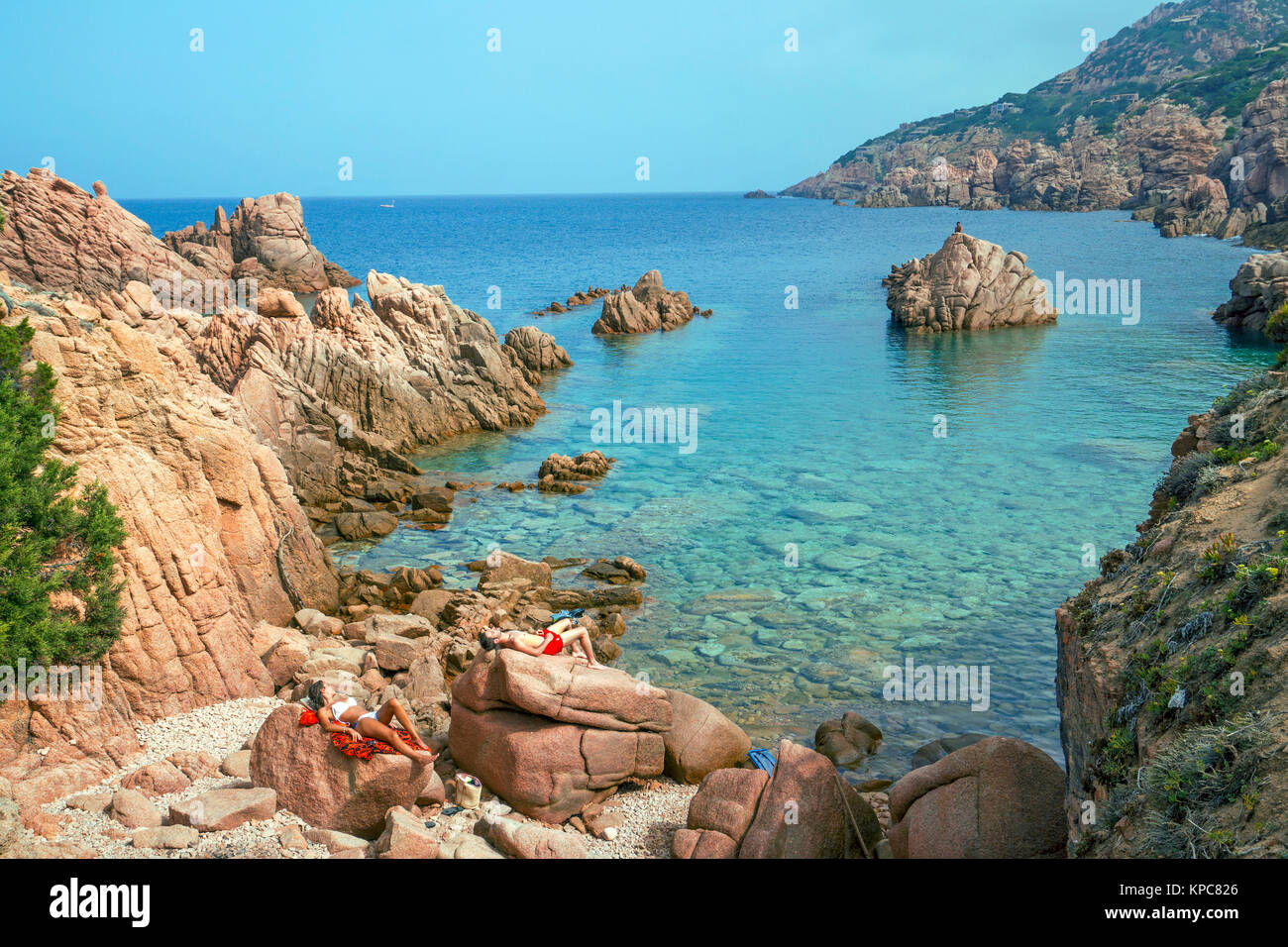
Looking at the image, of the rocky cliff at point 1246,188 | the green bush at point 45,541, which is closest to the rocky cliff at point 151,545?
the green bush at point 45,541

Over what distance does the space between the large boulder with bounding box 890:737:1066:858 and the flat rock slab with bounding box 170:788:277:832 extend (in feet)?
28.7

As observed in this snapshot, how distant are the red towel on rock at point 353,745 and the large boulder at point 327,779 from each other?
7cm

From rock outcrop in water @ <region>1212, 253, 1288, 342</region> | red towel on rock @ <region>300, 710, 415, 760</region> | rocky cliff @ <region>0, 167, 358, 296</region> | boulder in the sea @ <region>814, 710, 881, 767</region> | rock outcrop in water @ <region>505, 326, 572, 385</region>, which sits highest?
rocky cliff @ <region>0, 167, 358, 296</region>

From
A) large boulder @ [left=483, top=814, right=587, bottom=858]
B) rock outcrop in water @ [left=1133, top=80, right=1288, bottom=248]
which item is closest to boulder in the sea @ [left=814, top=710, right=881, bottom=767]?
large boulder @ [left=483, top=814, right=587, bottom=858]

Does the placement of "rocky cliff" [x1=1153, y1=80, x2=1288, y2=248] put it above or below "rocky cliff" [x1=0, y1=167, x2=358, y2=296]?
above

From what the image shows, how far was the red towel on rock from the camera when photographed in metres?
12.7

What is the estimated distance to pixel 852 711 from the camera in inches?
736

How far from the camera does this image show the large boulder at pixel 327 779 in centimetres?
1263

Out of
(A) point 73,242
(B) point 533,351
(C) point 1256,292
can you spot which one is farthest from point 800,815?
(A) point 73,242

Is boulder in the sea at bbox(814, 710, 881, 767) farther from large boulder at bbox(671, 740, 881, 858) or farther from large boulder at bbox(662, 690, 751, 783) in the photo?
large boulder at bbox(671, 740, 881, 858)

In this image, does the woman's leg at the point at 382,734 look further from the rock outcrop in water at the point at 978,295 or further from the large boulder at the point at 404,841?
the rock outcrop in water at the point at 978,295

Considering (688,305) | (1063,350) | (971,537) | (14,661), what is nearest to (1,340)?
(14,661)
